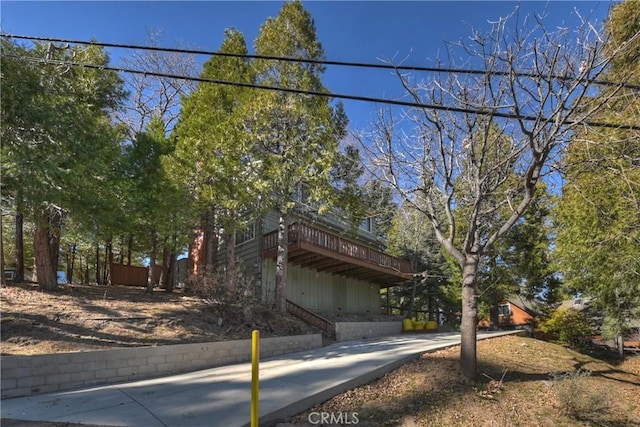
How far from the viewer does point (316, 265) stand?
19844 millimetres

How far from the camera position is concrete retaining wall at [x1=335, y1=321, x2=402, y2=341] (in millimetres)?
15062

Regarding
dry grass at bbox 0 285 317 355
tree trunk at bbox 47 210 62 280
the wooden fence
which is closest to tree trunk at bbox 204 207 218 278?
dry grass at bbox 0 285 317 355

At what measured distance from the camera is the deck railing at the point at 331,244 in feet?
56.4

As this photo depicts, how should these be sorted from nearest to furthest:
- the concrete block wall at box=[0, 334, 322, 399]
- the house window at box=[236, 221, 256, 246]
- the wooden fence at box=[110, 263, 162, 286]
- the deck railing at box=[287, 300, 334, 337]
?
the concrete block wall at box=[0, 334, 322, 399], the deck railing at box=[287, 300, 334, 337], the house window at box=[236, 221, 256, 246], the wooden fence at box=[110, 263, 162, 286]

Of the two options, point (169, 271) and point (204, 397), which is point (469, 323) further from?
point (169, 271)

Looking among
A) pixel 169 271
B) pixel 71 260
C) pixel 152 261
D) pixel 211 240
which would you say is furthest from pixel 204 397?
pixel 71 260

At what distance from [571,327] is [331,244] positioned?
499 inches

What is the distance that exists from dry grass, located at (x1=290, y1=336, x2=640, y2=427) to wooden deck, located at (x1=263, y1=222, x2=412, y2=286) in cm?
768

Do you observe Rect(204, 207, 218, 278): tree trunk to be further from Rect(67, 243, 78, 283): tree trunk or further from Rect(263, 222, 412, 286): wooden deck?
Rect(67, 243, 78, 283): tree trunk

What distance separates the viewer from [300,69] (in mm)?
14984

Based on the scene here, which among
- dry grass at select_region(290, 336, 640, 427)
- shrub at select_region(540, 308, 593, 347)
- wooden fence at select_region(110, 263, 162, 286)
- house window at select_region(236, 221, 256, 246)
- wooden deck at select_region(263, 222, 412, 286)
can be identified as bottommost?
shrub at select_region(540, 308, 593, 347)

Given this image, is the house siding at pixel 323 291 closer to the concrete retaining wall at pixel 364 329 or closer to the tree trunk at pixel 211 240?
the tree trunk at pixel 211 240

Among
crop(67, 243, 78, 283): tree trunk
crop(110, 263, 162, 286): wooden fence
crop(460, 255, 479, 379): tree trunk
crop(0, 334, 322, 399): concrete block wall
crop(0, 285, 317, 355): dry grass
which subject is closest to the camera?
crop(0, 334, 322, 399): concrete block wall

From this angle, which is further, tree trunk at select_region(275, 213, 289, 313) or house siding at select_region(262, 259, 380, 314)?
house siding at select_region(262, 259, 380, 314)
